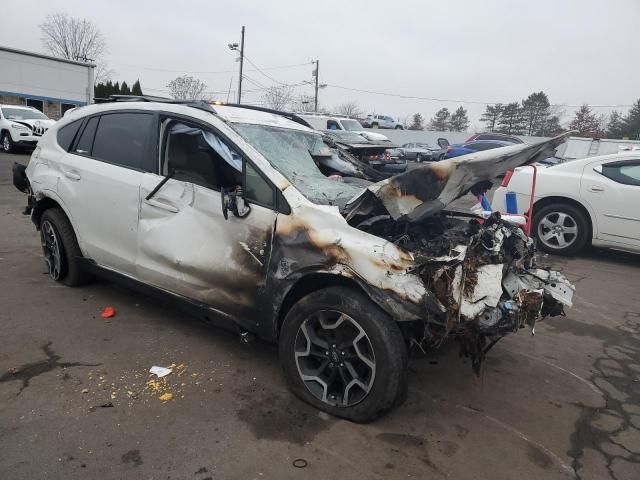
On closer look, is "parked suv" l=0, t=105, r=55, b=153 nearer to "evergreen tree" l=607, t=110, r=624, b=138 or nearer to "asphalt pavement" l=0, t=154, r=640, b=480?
"asphalt pavement" l=0, t=154, r=640, b=480

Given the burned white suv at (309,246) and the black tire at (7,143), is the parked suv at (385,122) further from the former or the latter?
the burned white suv at (309,246)

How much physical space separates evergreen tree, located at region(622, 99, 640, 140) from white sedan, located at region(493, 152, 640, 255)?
51.7 metres

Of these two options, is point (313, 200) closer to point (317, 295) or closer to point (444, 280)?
point (317, 295)

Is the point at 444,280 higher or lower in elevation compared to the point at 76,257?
higher

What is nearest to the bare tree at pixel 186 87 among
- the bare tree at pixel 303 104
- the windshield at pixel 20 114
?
the bare tree at pixel 303 104

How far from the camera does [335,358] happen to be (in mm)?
2904

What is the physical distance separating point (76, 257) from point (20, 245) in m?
2.34

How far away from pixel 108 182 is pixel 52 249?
4.33 feet

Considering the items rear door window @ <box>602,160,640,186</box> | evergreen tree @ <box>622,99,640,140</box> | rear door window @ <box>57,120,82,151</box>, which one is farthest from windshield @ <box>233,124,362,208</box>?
evergreen tree @ <box>622,99,640,140</box>

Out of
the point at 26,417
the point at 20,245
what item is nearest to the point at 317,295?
the point at 26,417

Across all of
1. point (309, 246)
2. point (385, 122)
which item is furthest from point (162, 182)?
point (385, 122)

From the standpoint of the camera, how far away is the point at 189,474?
241 centimetres

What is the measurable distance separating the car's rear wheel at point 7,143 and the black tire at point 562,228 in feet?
56.3

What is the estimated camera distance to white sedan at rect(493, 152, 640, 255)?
21.8ft
